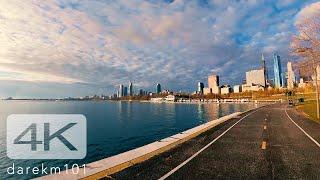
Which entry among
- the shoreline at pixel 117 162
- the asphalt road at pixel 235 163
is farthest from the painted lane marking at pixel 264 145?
the shoreline at pixel 117 162

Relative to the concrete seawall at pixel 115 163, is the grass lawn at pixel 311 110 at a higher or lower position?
higher

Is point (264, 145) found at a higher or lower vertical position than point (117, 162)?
lower

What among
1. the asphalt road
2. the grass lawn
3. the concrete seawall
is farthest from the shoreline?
the grass lawn

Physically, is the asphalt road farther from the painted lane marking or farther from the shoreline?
the shoreline

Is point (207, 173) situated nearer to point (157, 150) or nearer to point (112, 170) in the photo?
point (112, 170)

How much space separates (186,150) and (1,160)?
60.2 ft

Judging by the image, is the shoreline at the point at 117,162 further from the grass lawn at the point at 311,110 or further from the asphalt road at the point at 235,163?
the grass lawn at the point at 311,110

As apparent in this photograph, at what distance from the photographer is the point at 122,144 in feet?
104

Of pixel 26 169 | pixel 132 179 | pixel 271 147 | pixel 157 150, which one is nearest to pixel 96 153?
pixel 26 169

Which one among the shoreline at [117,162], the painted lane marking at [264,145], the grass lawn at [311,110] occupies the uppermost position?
the grass lawn at [311,110]

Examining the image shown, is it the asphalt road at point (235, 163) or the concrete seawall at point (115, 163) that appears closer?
the concrete seawall at point (115, 163)

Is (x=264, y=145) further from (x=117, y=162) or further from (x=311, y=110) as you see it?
(x=311, y=110)

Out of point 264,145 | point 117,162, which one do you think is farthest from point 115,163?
point 264,145

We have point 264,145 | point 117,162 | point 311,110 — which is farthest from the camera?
point 311,110
